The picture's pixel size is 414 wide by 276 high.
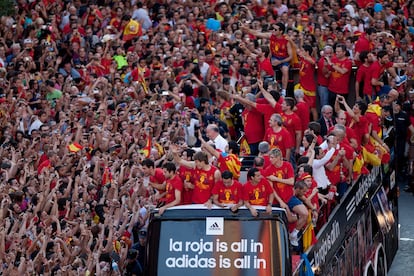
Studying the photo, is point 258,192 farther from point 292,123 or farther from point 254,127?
point 254,127

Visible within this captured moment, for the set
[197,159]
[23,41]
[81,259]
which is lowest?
[81,259]

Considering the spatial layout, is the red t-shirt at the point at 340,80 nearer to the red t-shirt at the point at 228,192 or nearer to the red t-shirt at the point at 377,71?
the red t-shirt at the point at 377,71

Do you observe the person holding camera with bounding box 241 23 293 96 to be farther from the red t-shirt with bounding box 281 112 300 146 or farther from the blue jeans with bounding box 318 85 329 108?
the red t-shirt with bounding box 281 112 300 146

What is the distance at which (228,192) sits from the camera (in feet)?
55.5

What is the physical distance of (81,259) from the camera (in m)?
17.0

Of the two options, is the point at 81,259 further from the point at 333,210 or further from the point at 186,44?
the point at 186,44

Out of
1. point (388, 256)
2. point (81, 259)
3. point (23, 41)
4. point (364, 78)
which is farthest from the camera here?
point (23, 41)

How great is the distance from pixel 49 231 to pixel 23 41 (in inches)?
359

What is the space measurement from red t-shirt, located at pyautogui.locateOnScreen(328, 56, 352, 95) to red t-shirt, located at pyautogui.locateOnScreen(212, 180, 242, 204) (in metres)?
6.13

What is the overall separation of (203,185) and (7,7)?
10595 millimetres

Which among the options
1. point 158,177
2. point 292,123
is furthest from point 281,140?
point 158,177

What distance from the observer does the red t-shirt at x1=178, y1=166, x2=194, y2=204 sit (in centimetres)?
1741

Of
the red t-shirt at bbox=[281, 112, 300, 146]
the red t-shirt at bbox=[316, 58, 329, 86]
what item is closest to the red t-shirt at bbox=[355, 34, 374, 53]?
the red t-shirt at bbox=[316, 58, 329, 86]

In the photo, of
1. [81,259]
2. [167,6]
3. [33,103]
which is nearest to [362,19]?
[167,6]
